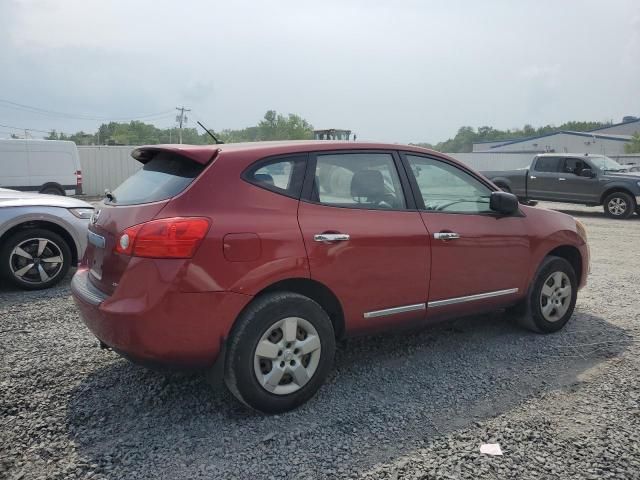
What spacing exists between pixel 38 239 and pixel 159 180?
12.0ft

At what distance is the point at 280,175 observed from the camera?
340 cm

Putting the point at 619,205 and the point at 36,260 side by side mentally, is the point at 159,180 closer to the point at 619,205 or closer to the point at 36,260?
the point at 36,260

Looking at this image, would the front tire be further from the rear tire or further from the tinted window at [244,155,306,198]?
the rear tire

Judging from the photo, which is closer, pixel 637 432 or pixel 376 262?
pixel 637 432

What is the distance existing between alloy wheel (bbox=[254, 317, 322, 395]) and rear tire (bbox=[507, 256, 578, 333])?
7.30 feet

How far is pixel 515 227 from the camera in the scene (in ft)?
14.5

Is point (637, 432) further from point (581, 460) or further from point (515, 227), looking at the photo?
point (515, 227)

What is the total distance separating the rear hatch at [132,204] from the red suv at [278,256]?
12 mm

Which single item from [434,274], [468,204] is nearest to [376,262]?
[434,274]

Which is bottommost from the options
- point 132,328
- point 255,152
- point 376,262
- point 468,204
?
point 132,328

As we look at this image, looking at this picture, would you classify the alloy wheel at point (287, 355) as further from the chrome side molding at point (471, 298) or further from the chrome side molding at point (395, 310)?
the chrome side molding at point (471, 298)

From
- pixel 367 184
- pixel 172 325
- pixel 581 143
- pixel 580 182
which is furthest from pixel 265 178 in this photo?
pixel 581 143

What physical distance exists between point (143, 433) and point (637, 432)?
110 inches

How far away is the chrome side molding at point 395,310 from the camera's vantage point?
3.67 meters
